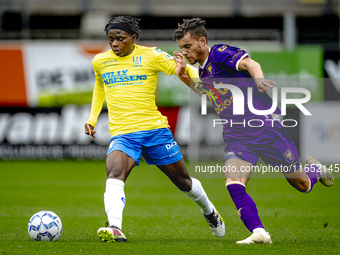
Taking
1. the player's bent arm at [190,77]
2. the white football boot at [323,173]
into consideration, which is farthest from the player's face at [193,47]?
the white football boot at [323,173]

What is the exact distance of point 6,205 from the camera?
8977 mm

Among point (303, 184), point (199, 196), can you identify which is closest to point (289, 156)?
point (303, 184)

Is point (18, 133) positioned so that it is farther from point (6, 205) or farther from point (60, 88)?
point (6, 205)

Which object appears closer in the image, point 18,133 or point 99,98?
point 99,98

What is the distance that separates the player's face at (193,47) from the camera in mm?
5484

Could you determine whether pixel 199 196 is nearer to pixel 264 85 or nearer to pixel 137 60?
pixel 137 60

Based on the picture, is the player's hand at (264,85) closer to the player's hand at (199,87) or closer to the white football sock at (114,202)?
the player's hand at (199,87)

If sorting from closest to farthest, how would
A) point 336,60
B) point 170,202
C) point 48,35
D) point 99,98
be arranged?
point 99,98
point 170,202
point 336,60
point 48,35

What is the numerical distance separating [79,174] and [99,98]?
325 inches

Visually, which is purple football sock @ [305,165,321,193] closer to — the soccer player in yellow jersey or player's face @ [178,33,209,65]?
the soccer player in yellow jersey

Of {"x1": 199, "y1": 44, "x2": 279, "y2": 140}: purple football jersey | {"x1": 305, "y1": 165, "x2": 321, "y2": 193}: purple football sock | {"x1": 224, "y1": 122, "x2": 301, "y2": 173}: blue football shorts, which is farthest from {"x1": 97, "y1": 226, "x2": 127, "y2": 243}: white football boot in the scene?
{"x1": 305, "y1": 165, "x2": 321, "y2": 193}: purple football sock

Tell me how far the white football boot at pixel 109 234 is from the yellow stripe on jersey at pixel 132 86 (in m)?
1.09

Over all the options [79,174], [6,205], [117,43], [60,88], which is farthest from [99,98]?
[60,88]

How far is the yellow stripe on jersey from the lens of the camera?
5.74 meters
